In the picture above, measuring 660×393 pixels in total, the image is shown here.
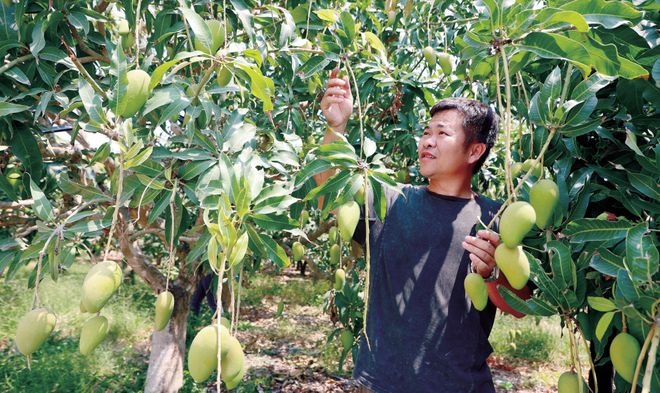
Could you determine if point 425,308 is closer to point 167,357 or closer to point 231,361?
point 231,361

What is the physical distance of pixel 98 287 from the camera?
78 cm

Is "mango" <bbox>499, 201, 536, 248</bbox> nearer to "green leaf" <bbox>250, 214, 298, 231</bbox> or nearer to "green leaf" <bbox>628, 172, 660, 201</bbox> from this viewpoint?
"green leaf" <bbox>628, 172, 660, 201</bbox>

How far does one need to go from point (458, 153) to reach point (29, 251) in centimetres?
112

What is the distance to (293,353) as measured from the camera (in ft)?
15.4

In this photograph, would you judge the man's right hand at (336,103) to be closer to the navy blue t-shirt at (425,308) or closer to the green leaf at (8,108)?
the navy blue t-shirt at (425,308)

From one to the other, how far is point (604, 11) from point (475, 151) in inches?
27.0

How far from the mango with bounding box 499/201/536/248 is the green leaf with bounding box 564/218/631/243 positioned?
145 millimetres

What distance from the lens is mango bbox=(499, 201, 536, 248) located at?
733mm

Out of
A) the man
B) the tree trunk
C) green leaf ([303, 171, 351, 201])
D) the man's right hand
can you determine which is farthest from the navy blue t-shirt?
the tree trunk

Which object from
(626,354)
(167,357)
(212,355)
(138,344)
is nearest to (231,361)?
(212,355)

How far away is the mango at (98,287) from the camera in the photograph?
776 mm

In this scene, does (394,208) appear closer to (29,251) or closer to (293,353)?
(29,251)

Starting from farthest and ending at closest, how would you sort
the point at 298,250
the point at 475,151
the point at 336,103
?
the point at 298,250 → the point at 475,151 → the point at 336,103

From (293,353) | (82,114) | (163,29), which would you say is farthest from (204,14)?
(293,353)
